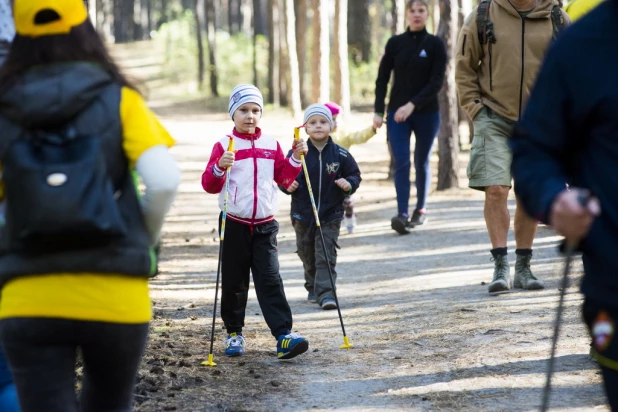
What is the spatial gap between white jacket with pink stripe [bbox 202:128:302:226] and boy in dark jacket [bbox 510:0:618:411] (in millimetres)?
4062

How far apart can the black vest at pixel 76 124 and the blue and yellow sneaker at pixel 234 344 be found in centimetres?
378

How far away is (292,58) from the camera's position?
106 ft

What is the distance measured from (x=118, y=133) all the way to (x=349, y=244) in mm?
9235

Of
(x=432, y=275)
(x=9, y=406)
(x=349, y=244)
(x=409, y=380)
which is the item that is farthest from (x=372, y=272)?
(x=9, y=406)

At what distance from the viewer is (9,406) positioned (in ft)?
12.9

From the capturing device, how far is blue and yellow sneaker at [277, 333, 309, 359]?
6.76 meters

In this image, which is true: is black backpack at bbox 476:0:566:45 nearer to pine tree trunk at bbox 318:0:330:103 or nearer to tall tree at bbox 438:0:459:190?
tall tree at bbox 438:0:459:190

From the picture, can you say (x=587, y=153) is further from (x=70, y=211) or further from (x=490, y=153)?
(x=490, y=153)

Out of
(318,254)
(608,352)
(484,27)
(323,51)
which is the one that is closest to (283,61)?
(323,51)

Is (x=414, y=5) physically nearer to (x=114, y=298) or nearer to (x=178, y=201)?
(x=178, y=201)

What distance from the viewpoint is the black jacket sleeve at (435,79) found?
12031 millimetres

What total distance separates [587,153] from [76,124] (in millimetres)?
1546

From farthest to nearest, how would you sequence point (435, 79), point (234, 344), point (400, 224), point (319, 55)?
point (319, 55) → point (400, 224) → point (435, 79) → point (234, 344)

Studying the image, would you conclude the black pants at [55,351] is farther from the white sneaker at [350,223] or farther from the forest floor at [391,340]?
the white sneaker at [350,223]
